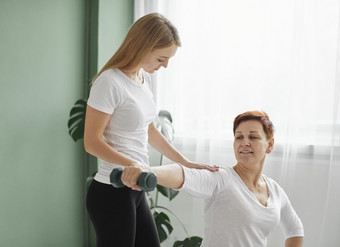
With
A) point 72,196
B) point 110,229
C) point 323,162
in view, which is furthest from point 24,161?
point 323,162

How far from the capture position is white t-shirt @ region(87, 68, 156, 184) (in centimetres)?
142

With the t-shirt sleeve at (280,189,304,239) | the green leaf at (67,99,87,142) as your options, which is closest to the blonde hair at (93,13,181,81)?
the t-shirt sleeve at (280,189,304,239)

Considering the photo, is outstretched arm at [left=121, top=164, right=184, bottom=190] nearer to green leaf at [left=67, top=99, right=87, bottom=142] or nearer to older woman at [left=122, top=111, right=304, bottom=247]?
older woman at [left=122, top=111, right=304, bottom=247]

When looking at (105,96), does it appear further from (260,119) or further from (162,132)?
(162,132)

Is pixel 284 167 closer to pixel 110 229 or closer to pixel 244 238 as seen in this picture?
pixel 244 238

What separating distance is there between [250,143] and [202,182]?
0.27 m

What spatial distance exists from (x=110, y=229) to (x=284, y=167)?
1357mm

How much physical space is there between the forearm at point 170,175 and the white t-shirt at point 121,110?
0.62 feet

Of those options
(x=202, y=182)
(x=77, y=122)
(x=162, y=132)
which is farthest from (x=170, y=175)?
(x=77, y=122)

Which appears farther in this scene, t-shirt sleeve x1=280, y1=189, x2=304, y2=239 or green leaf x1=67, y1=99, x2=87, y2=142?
green leaf x1=67, y1=99, x2=87, y2=142

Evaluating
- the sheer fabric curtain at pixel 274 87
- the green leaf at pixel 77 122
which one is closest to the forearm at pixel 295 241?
the sheer fabric curtain at pixel 274 87

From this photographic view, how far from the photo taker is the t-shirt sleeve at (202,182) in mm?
1434

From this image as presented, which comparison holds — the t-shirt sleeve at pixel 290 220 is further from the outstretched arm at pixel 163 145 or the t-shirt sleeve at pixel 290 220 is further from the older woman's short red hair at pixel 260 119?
the outstretched arm at pixel 163 145

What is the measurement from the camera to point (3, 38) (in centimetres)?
242
